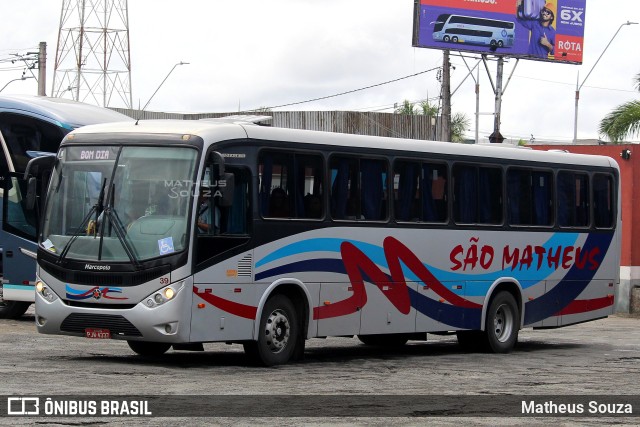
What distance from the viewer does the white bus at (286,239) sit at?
16.0 metres

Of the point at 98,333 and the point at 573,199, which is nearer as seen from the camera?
the point at 98,333

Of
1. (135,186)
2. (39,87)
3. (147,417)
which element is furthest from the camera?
(39,87)

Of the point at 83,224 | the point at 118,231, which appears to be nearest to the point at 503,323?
the point at 118,231

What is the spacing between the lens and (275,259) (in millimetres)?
17141

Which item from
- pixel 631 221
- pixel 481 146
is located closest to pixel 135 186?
pixel 481 146

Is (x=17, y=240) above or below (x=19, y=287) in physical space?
above

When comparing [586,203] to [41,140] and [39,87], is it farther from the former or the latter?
[39,87]

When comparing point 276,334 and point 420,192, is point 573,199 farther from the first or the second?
point 276,334

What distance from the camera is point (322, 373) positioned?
16.3 metres

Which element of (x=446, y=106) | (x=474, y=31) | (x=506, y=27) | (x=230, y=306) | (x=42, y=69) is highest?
(x=506, y=27)

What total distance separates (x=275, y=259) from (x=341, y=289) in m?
Result: 1.47

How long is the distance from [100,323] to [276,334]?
231 centimetres

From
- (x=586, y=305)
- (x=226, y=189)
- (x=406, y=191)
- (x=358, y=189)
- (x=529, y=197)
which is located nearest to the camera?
(x=226, y=189)

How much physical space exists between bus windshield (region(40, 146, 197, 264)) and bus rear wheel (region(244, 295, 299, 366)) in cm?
171
